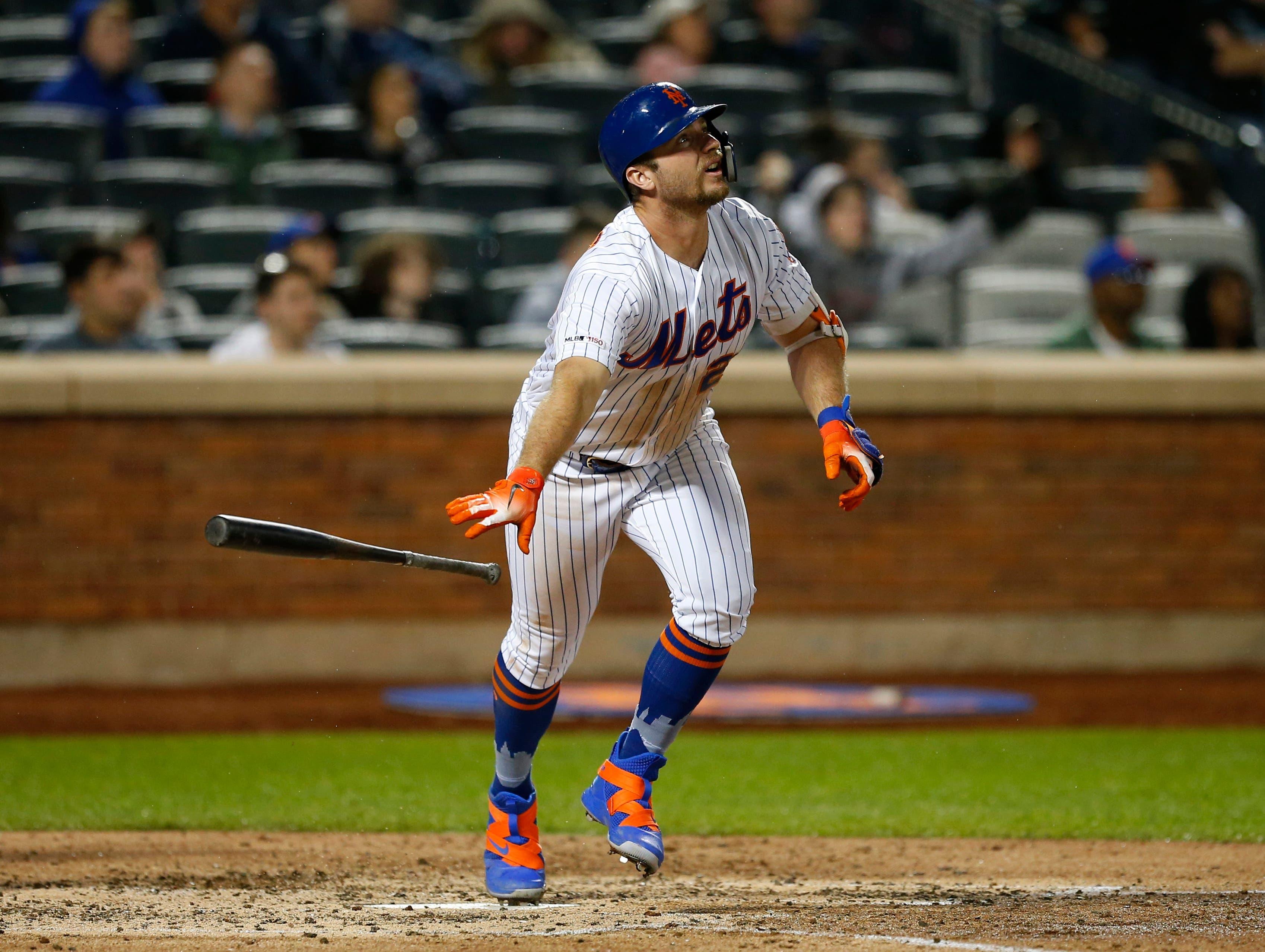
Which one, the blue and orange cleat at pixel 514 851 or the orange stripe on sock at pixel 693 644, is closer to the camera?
the orange stripe on sock at pixel 693 644

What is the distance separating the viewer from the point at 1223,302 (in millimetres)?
8430

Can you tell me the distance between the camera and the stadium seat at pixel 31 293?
8.41m

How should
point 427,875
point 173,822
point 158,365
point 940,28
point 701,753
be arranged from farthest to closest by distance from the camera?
point 940,28 < point 158,365 < point 701,753 < point 173,822 < point 427,875

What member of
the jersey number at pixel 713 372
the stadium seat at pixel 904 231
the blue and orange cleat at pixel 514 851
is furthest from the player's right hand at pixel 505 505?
the stadium seat at pixel 904 231

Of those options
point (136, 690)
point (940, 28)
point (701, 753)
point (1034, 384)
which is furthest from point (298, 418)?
point (940, 28)

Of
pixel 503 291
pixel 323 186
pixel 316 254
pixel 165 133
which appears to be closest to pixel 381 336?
pixel 316 254

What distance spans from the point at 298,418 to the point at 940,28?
20.5 ft

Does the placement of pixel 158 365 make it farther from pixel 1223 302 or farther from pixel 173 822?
pixel 1223 302

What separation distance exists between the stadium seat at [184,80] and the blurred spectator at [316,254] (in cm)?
199

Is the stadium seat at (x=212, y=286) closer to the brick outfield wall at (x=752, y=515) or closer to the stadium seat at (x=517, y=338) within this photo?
the brick outfield wall at (x=752, y=515)

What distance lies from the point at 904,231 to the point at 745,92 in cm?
167

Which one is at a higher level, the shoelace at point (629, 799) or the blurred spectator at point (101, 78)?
the blurred spectator at point (101, 78)

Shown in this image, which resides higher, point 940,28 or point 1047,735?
point 940,28

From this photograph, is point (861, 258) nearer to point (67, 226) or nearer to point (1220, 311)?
point (1220, 311)
